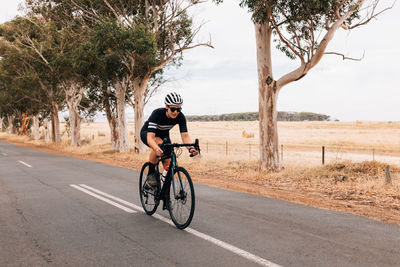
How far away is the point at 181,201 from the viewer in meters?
5.52

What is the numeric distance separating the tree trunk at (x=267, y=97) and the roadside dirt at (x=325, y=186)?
75 cm

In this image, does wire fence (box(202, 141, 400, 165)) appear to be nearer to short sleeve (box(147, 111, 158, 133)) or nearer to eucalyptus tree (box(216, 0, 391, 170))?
eucalyptus tree (box(216, 0, 391, 170))

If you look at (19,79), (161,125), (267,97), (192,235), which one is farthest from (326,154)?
(19,79)

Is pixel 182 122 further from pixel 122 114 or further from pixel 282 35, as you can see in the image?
pixel 122 114


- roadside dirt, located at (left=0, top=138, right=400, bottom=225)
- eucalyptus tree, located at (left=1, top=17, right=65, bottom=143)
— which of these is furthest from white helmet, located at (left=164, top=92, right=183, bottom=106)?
eucalyptus tree, located at (left=1, top=17, right=65, bottom=143)

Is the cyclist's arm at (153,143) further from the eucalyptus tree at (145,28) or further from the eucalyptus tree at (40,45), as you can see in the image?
the eucalyptus tree at (40,45)

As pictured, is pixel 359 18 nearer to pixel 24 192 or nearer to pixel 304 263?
pixel 304 263

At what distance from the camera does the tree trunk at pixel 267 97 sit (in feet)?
41.5

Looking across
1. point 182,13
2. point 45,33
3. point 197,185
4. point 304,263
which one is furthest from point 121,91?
point 304,263

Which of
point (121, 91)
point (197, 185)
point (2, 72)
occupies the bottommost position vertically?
point (197, 185)

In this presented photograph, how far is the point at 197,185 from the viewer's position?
10.4 m

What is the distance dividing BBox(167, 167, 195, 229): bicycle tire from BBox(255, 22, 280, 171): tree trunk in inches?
300

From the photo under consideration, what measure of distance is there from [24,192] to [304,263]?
24.2ft

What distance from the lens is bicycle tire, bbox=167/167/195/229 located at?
5.36m
